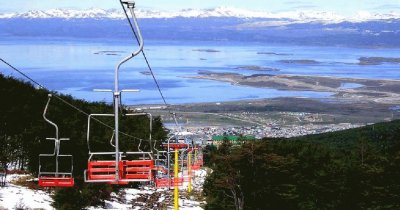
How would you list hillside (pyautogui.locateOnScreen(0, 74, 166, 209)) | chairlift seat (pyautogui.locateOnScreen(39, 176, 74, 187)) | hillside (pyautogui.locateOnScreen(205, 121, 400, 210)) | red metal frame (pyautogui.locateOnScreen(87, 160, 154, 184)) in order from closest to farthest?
red metal frame (pyautogui.locateOnScreen(87, 160, 154, 184)) → chairlift seat (pyautogui.locateOnScreen(39, 176, 74, 187)) → hillside (pyautogui.locateOnScreen(0, 74, 166, 209)) → hillside (pyautogui.locateOnScreen(205, 121, 400, 210))

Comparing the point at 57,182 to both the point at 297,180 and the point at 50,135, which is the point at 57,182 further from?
the point at 50,135

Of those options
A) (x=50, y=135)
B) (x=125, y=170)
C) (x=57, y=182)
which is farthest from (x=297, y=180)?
(x=125, y=170)

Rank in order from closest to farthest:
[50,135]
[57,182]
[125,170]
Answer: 1. [125,170]
2. [57,182]
3. [50,135]

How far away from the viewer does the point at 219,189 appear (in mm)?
37031

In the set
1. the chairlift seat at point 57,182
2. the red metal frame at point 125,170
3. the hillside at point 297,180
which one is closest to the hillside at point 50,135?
the hillside at point 297,180

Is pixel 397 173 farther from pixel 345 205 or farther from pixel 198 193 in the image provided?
pixel 198 193

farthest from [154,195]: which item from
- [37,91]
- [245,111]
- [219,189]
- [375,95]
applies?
[375,95]

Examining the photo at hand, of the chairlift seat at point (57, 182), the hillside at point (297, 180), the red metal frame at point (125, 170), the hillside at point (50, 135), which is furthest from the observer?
the hillside at point (297, 180)

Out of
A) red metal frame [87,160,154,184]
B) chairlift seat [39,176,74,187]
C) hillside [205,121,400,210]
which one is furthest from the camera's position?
hillside [205,121,400,210]

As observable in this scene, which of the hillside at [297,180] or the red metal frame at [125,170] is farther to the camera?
the hillside at [297,180]

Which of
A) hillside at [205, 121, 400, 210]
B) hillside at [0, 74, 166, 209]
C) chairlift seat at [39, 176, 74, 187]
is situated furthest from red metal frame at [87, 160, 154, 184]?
hillside at [205, 121, 400, 210]

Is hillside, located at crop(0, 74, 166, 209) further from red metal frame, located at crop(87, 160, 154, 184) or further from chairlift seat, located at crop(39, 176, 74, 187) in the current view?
red metal frame, located at crop(87, 160, 154, 184)

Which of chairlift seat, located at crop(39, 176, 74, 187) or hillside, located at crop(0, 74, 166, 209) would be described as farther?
hillside, located at crop(0, 74, 166, 209)

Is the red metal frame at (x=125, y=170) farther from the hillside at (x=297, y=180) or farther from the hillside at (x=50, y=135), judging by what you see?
the hillside at (x=297, y=180)
